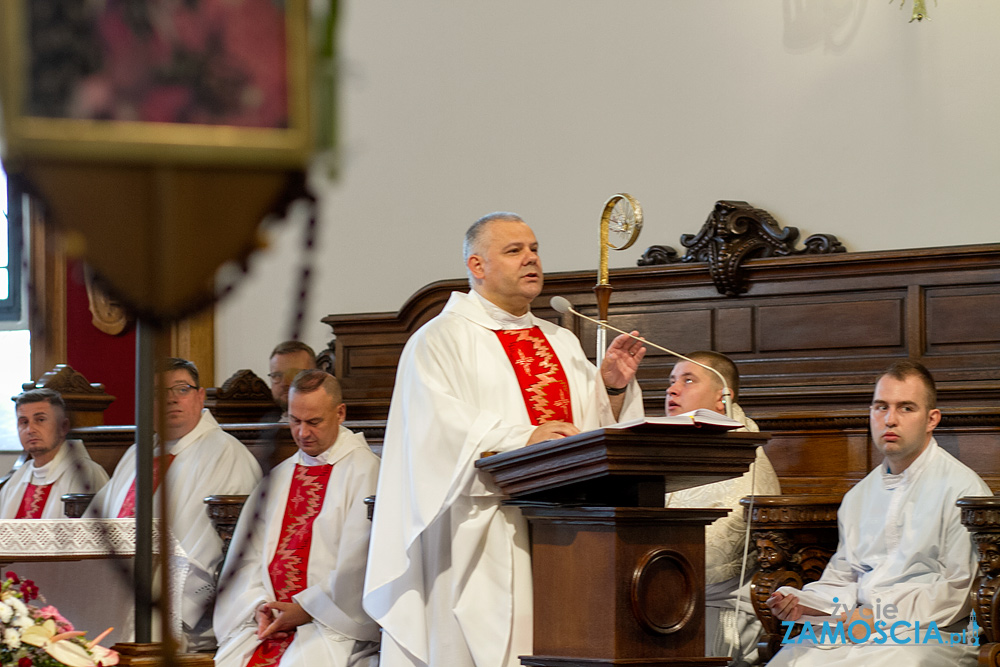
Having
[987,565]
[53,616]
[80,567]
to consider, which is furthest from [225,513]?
[987,565]

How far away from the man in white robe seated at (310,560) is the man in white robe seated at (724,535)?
1382 mm

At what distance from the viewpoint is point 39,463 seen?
7297mm

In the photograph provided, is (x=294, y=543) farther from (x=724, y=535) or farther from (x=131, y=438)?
(x=131, y=438)

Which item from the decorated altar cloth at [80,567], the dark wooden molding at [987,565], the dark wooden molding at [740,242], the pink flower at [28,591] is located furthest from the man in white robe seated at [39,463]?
the dark wooden molding at [987,565]

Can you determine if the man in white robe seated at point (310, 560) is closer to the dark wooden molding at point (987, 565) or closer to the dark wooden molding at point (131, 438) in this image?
the dark wooden molding at point (131, 438)

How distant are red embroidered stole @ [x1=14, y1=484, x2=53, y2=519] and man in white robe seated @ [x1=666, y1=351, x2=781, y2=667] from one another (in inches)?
154

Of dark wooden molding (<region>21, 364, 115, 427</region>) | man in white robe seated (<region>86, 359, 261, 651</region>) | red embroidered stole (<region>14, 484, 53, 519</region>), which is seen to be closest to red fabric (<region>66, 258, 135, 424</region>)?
dark wooden molding (<region>21, 364, 115, 427</region>)

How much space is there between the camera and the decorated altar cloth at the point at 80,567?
173 inches

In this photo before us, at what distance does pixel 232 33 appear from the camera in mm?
882

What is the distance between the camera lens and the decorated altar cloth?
4406 mm

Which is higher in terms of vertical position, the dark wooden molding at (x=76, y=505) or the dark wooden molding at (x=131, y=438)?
the dark wooden molding at (x=131, y=438)

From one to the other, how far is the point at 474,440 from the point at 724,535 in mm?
1349

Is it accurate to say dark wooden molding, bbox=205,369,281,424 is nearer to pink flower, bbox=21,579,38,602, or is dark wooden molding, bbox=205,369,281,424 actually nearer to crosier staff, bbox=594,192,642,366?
crosier staff, bbox=594,192,642,366

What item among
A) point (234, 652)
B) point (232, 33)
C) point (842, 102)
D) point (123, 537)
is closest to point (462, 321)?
point (123, 537)
